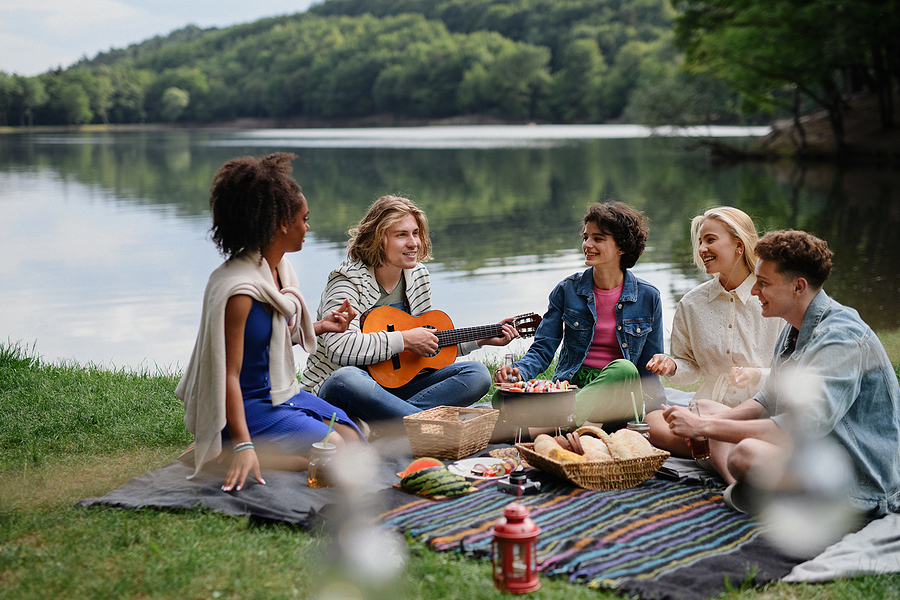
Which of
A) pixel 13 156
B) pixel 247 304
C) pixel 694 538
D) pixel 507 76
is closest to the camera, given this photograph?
pixel 694 538

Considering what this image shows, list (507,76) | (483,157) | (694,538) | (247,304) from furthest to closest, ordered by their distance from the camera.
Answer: (507,76) → (483,157) → (247,304) → (694,538)

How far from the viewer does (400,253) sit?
5.54 meters

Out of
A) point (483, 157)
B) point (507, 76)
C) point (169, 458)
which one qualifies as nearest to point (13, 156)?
point (483, 157)

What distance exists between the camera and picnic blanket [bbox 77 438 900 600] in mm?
3404

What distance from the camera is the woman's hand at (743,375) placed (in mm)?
4199

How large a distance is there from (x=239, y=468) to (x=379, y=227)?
6.73ft

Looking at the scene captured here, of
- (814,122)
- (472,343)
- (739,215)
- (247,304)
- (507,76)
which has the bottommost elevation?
(472,343)

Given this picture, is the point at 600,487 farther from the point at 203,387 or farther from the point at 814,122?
the point at 814,122

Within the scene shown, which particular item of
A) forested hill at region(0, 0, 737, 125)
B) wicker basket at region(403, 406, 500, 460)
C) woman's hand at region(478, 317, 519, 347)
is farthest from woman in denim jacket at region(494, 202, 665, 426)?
forested hill at region(0, 0, 737, 125)

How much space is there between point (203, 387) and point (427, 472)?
1.29 metres

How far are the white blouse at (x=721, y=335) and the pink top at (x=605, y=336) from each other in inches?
18.9

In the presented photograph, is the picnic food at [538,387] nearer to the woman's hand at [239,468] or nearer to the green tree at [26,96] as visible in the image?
the woman's hand at [239,468]

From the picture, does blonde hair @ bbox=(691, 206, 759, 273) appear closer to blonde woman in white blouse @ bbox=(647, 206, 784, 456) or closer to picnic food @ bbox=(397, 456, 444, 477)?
blonde woman in white blouse @ bbox=(647, 206, 784, 456)

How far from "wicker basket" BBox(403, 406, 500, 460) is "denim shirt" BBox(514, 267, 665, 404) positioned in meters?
0.60
